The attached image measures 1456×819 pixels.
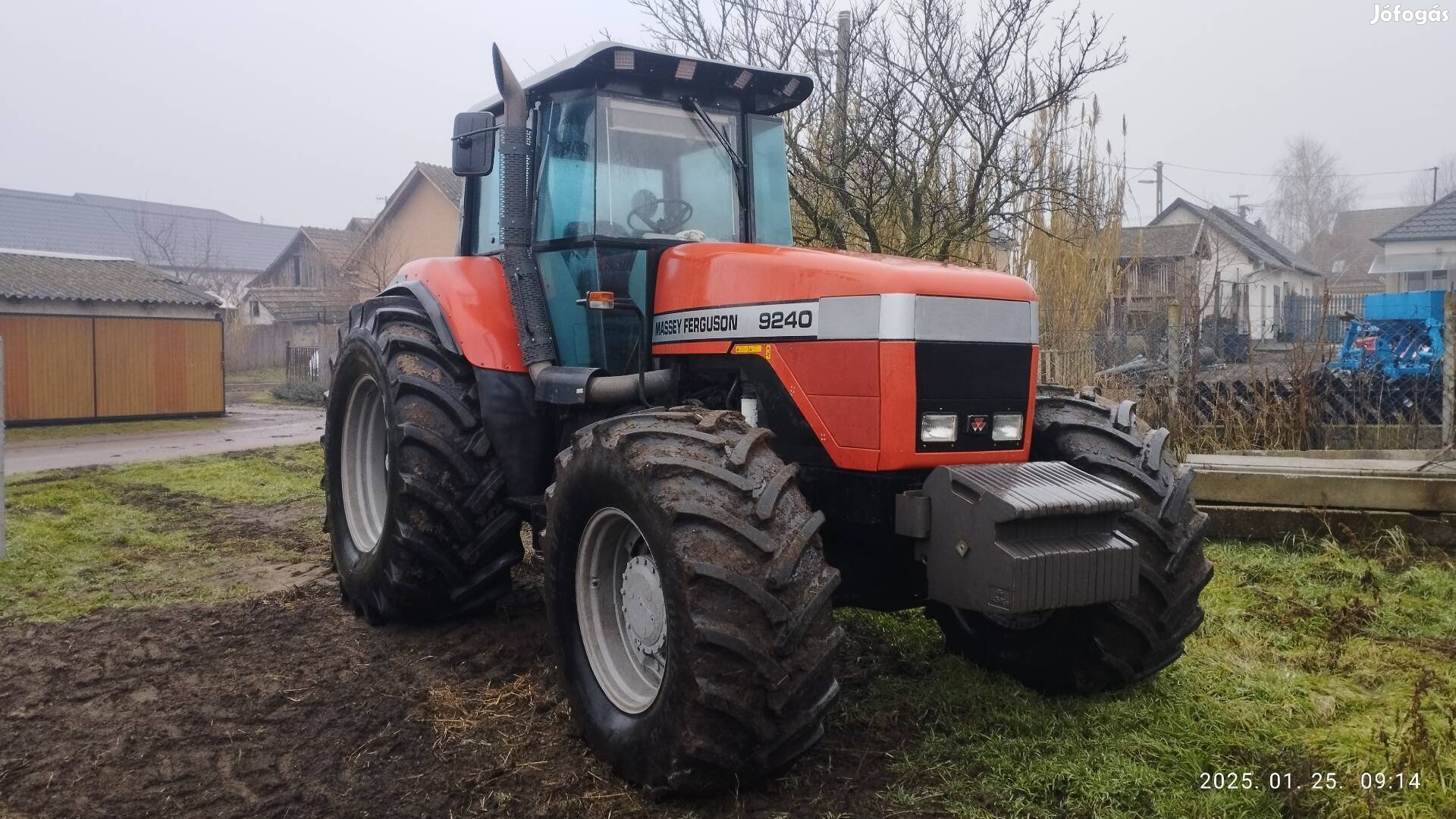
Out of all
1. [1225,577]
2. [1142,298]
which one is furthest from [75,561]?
[1142,298]

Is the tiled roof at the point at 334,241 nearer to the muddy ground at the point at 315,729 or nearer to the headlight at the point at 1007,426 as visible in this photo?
the muddy ground at the point at 315,729

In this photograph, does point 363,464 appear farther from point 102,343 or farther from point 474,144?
point 102,343

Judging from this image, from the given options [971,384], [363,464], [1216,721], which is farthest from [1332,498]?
[363,464]

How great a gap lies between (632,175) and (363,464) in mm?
2380

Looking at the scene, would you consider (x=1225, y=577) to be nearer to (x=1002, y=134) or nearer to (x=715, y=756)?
(x=715, y=756)

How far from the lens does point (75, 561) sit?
6.80 m

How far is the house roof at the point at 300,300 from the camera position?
32.8 meters

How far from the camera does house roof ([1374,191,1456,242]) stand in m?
29.1

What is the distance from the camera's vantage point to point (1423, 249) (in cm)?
3216

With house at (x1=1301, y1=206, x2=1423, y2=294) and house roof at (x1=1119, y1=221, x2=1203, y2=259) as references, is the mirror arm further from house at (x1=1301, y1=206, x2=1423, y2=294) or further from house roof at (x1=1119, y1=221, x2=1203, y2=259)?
house at (x1=1301, y1=206, x2=1423, y2=294)

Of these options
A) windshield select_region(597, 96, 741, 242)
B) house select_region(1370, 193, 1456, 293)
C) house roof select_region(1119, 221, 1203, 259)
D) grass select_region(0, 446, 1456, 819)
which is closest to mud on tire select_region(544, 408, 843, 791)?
grass select_region(0, 446, 1456, 819)

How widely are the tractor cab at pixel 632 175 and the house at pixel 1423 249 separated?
101ft

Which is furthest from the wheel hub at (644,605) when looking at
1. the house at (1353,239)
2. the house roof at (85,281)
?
the house at (1353,239)

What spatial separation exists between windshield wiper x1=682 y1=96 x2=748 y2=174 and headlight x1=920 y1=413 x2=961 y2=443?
1.73 meters
